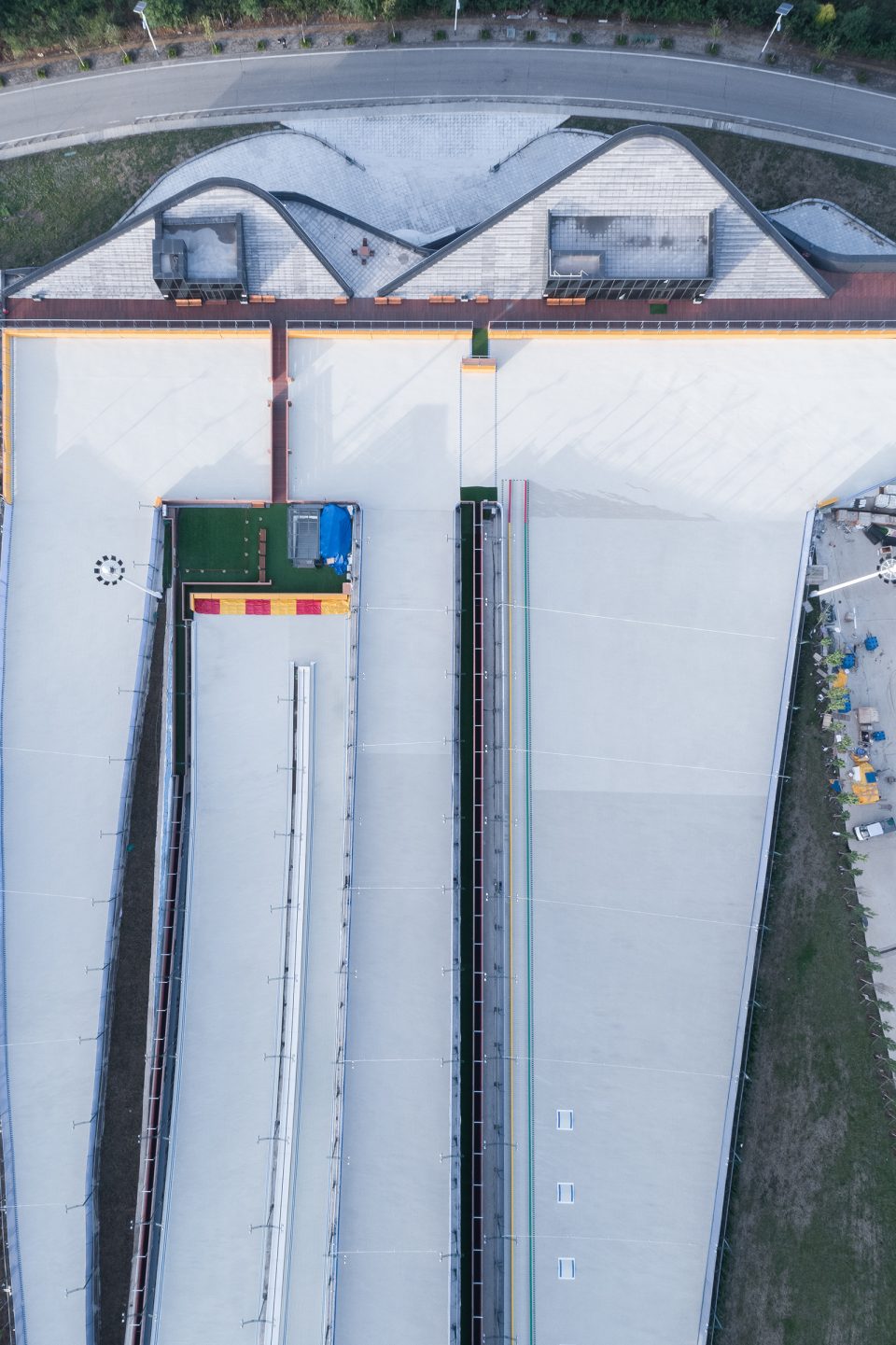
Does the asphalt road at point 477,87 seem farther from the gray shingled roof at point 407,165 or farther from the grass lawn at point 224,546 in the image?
the grass lawn at point 224,546

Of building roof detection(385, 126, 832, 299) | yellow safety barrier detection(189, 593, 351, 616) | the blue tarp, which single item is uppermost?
building roof detection(385, 126, 832, 299)

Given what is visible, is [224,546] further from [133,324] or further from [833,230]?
[833,230]

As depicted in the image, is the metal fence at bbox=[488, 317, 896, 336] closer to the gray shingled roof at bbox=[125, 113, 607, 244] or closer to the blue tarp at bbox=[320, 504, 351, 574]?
the gray shingled roof at bbox=[125, 113, 607, 244]

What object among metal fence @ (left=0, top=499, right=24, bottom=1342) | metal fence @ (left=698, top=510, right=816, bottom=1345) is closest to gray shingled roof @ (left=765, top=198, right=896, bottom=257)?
metal fence @ (left=698, top=510, right=816, bottom=1345)

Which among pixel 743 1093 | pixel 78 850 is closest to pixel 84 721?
pixel 78 850

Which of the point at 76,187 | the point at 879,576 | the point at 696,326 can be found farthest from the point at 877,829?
the point at 76,187

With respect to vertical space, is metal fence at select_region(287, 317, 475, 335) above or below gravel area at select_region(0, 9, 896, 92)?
below

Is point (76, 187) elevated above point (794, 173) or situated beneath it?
situated beneath

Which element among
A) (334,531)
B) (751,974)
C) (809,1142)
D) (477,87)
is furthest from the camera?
(477,87)
